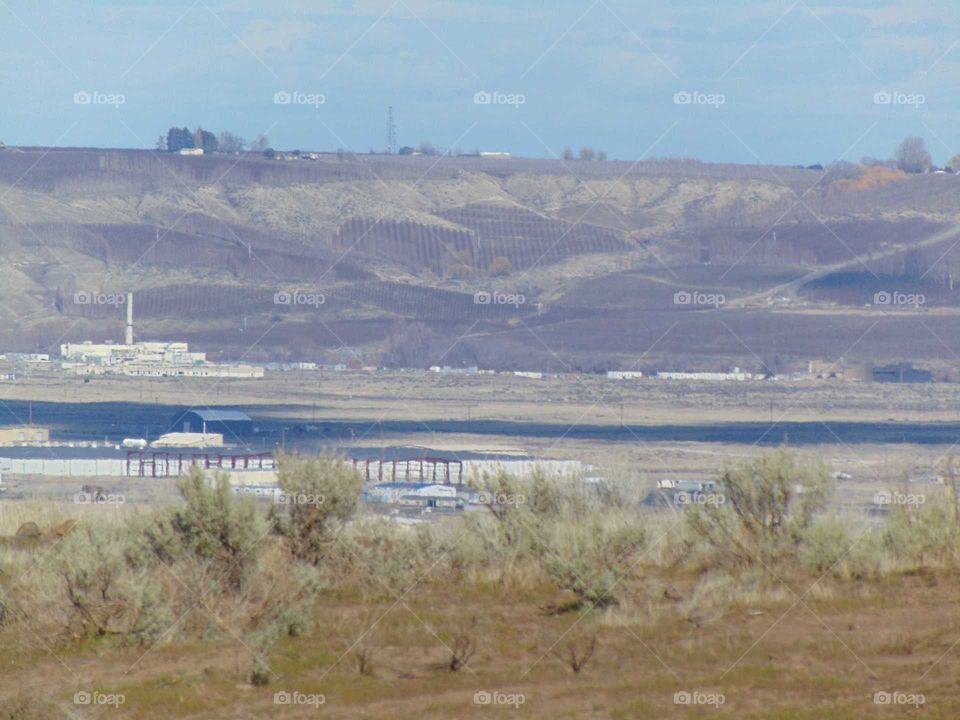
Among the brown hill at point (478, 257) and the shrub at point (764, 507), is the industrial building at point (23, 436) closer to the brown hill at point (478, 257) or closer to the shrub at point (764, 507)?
the shrub at point (764, 507)

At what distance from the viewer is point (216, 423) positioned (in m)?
41.0

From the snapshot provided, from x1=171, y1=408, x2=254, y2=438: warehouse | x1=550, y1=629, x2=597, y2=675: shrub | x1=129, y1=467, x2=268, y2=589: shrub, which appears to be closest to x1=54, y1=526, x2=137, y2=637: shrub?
x1=129, y1=467, x2=268, y2=589: shrub

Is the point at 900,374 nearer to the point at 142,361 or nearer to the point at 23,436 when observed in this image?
the point at 142,361

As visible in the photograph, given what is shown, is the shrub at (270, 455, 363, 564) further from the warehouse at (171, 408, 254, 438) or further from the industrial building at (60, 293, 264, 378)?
the industrial building at (60, 293, 264, 378)

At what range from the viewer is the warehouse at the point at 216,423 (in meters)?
39.3

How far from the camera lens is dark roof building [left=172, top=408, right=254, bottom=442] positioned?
3917cm

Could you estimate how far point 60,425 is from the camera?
45.0 m

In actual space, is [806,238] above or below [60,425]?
above

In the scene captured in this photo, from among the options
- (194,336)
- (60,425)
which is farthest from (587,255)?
(60,425)

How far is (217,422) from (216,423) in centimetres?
10

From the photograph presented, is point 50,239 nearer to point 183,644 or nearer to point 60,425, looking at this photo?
point 60,425

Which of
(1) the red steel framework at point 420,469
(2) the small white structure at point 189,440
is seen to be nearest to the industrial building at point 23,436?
(2) the small white structure at point 189,440

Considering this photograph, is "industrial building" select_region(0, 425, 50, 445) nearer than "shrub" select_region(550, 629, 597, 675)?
No

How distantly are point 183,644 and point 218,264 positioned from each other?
8970 centimetres
